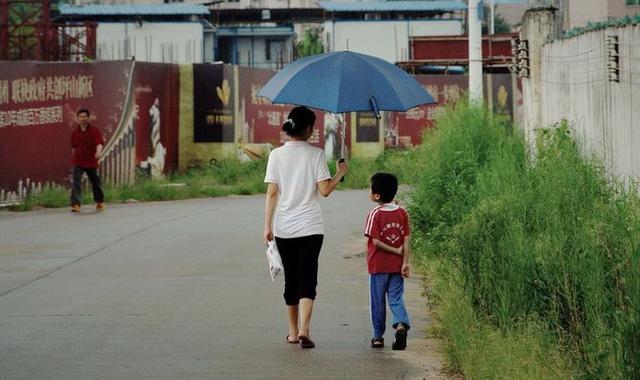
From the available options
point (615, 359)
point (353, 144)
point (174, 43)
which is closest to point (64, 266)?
point (615, 359)

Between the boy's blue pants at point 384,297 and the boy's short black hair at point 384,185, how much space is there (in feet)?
1.99

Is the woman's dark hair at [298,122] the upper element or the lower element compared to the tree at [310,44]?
lower

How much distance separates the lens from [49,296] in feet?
41.8

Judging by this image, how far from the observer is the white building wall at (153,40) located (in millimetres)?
67938

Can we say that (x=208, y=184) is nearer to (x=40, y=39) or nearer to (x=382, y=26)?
(x=40, y=39)

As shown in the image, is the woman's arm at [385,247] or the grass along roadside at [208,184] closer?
the woman's arm at [385,247]

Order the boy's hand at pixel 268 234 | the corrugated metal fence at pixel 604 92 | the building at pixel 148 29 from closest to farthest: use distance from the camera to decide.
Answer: the boy's hand at pixel 268 234 < the corrugated metal fence at pixel 604 92 < the building at pixel 148 29

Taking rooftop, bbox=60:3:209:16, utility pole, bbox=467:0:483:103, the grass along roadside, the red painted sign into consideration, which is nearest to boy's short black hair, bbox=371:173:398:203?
the grass along roadside

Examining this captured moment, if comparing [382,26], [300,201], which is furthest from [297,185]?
[382,26]

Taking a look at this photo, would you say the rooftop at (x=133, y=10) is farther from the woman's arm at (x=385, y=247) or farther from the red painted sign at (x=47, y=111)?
the woman's arm at (x=385, y=247)

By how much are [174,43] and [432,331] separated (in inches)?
2320

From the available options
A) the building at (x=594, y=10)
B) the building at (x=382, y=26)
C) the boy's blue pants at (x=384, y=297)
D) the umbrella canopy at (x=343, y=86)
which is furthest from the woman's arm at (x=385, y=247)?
the building at (x=382, y=26)

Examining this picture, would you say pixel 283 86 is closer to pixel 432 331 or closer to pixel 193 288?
pixel 432 331

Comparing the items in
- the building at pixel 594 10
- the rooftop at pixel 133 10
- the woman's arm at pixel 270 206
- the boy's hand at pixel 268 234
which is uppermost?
the rooftop at pixel 133 10
